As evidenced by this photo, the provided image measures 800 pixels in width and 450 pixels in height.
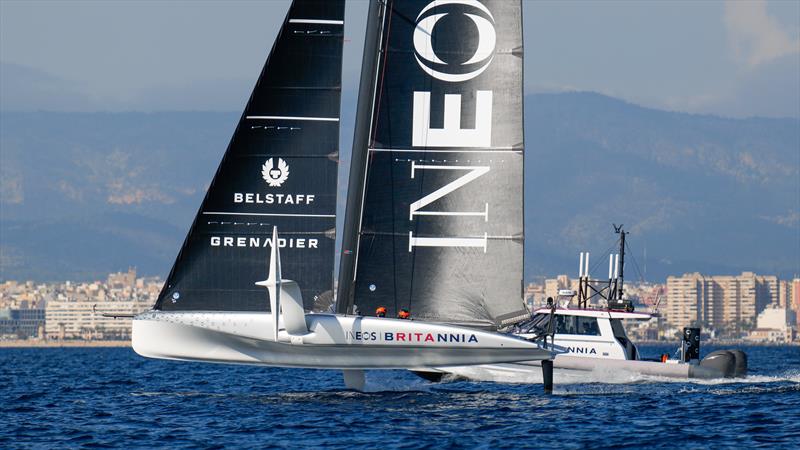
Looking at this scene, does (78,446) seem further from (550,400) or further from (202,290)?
(550,400)

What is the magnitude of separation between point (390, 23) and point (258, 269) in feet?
20.1

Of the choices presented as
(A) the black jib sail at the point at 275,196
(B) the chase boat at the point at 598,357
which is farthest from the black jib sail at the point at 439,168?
(B) the chase boat at the point at 598,357

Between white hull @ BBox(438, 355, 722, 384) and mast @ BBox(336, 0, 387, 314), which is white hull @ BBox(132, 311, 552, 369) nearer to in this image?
mast @ BBox(336, 0, 387, 314)

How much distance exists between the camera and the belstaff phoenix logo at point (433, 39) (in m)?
33.6

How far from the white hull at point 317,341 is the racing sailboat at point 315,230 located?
0.09ft

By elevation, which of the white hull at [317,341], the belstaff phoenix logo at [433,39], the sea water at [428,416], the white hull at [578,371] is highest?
the belstaff phoenix logo at [433,39]

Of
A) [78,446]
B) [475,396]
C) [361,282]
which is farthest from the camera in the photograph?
[475,396]

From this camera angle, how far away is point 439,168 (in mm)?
33656

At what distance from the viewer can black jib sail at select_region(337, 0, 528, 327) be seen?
33438 millimetres

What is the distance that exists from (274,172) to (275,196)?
1.70 feet

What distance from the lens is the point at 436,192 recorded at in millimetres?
33656

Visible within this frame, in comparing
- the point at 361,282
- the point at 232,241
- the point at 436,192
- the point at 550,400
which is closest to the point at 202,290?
the point at 232,241

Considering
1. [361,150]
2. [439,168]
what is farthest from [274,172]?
[439,168]

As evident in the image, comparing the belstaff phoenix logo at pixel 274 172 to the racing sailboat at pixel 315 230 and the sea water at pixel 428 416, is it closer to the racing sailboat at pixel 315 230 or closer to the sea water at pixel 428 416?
the racing sailboat at pixel 315 230
